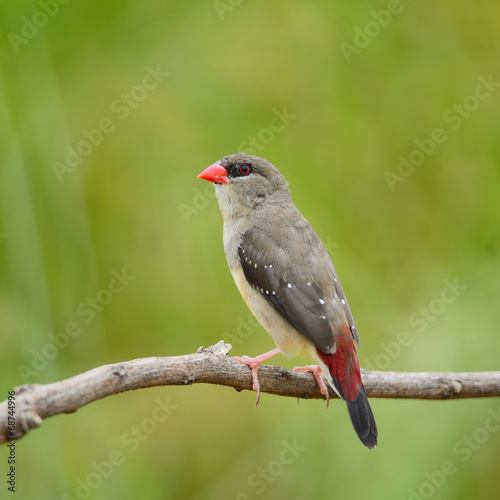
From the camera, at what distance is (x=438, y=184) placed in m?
5.29

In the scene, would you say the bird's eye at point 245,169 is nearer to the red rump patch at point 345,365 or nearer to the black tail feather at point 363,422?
the red rump patch at point 345,365

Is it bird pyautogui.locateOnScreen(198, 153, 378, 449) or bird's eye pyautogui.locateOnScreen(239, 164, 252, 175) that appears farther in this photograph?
bird's eye pyautogui.locateOnScreen(239, 164, 252, 175)

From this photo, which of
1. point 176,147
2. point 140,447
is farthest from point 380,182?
point 140,447

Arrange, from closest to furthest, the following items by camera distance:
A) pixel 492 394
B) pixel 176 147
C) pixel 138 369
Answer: pixel 138 369, pixel 492 394, pixel 176 147

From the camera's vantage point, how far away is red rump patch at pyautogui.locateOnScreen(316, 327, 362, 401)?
3.32 meters

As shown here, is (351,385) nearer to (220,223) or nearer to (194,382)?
(194,382)

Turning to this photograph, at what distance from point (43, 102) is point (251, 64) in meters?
1.63

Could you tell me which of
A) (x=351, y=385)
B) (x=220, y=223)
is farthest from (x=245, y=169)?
(x=351, y=385)

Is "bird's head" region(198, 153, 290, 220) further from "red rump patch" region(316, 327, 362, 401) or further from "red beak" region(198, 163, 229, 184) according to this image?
"red rump patch" region(316, 327, 362, 401)

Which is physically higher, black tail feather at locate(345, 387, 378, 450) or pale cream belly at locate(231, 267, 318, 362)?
pale cream belly at locate(231, 267, 318, 362)

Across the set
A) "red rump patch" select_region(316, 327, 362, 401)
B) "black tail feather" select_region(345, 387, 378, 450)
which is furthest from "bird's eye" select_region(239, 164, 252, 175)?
"black tail feather" select_region(345, 387, 378, 450)

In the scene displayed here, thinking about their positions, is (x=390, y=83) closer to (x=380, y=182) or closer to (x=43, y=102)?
(x=380, y=182)

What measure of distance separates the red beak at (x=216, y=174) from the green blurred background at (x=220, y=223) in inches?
20.8

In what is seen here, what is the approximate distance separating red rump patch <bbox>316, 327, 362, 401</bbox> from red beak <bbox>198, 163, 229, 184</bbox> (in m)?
1.33
